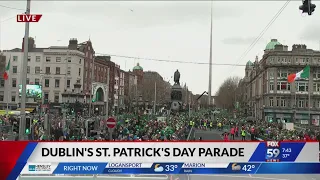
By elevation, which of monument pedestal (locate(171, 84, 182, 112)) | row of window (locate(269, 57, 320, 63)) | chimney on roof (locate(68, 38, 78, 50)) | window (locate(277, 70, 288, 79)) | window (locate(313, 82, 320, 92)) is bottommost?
monument pedestal (locate(171, 84, 182, 112))

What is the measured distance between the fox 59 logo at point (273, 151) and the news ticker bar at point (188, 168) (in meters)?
0.13

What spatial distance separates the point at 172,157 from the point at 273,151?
2.44 m

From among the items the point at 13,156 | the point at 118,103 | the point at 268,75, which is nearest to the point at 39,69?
the point at 118,103

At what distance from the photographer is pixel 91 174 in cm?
902

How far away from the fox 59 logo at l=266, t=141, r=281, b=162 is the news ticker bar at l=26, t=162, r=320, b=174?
0.41 feet

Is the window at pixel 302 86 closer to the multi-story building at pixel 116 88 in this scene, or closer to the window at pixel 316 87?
the window at pixel 316 87

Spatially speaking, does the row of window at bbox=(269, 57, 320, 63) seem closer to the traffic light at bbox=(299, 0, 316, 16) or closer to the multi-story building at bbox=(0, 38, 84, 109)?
the multi-story building at bbox=(0, 38, 84, 109)

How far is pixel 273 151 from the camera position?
348 inches

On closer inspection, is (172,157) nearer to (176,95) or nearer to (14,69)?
(176,95)

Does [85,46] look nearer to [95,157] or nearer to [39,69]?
[39,69]

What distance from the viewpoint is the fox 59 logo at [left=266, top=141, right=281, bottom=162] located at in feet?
28.9

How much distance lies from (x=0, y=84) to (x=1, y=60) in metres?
5.28

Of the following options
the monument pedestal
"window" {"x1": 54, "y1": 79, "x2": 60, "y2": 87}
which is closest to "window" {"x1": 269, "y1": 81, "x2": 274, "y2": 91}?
the monument pedestal

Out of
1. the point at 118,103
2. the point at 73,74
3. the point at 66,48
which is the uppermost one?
the point at 66,48
